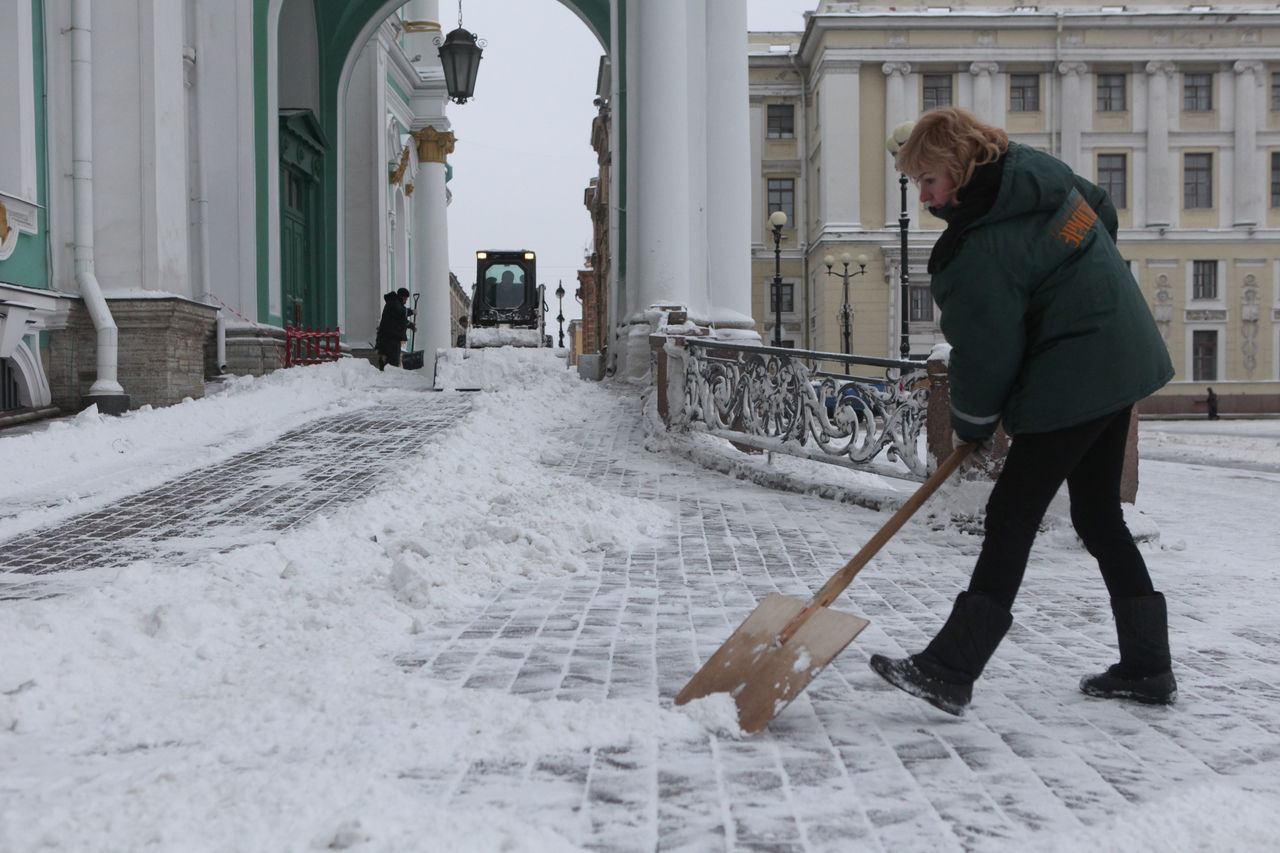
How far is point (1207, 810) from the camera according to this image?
8.86 feet

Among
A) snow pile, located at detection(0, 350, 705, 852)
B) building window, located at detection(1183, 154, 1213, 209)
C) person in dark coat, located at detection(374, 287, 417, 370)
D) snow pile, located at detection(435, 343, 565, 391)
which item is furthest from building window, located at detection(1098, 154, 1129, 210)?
snow pile, located at detection(0, 350, 705, 852)

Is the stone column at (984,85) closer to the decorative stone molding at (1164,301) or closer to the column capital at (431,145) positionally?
the decorative stone molding at (1164,301)

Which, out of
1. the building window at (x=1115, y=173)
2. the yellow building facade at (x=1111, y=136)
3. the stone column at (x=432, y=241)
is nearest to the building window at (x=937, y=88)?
the yellow building facade at (x=1111, y=136)

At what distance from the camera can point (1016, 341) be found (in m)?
3.42

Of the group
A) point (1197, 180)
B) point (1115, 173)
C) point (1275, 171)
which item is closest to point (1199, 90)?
point (1197, 180)

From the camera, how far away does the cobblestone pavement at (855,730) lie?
8.85 ft

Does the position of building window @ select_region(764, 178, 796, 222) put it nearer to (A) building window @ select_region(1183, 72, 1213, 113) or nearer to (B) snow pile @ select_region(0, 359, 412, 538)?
(A) building window @ select_region(1183, 72, 1213, 113)

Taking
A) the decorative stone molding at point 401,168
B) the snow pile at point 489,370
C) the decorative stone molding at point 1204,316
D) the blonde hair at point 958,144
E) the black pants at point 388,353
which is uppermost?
the decorative stone molding at point 401,168

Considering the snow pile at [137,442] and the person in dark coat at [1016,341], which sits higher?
the person in dark coat at [1016,341]

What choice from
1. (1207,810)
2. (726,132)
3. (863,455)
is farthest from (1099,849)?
(726,132)

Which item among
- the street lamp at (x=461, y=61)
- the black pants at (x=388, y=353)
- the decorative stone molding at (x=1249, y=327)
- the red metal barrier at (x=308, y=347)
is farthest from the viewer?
the decorative stone molding at (x=1249, y=327)

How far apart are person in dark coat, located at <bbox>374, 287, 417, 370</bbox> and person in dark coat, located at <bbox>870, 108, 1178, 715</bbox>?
1895 cm

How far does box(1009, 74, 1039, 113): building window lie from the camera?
53156 mm

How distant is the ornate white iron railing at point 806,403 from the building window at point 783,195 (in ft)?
154
